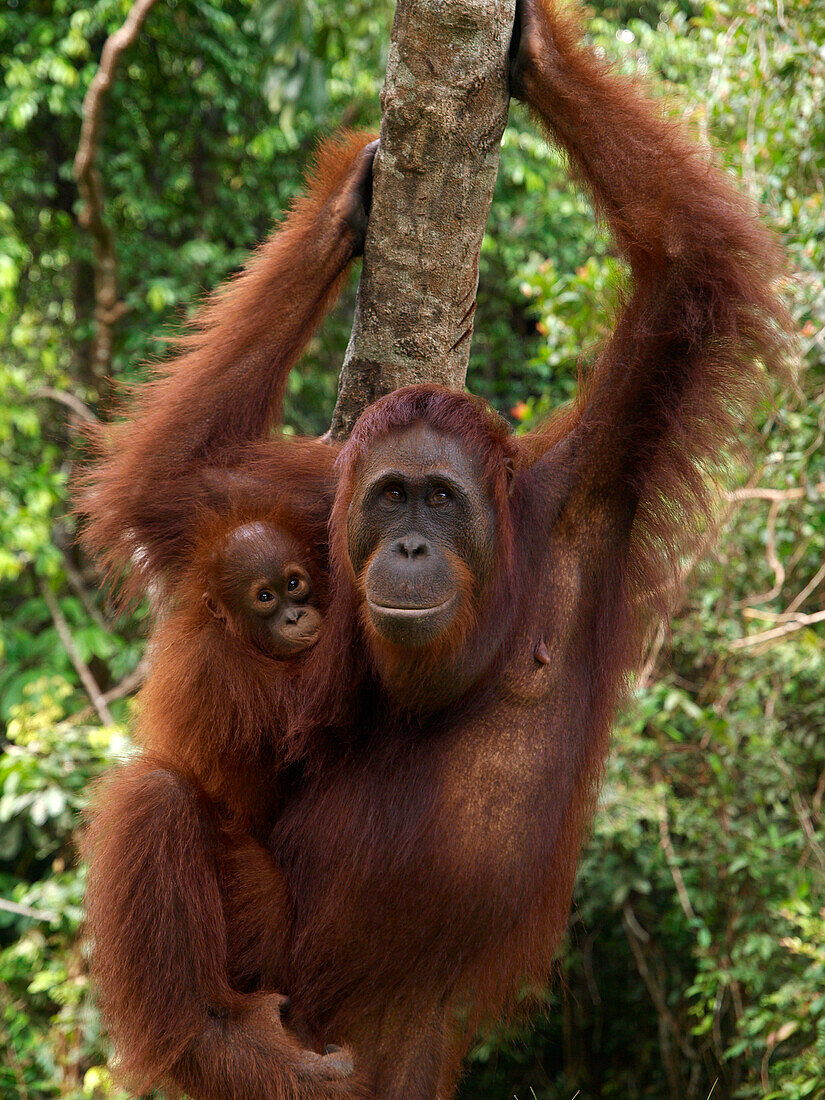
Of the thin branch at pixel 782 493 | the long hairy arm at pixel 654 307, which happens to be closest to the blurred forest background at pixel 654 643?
the thin branch at pixel 782 493

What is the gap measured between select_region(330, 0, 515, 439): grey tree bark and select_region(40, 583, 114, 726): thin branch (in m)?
3.81

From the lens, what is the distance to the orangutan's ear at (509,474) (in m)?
2.11

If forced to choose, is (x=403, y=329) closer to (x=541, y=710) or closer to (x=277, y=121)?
(x=541, y=710)

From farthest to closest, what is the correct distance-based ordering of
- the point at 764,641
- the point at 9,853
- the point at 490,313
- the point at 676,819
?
1. the point at 490,313
2. the point at 9,853
3. the point at 676,819
4. the point at 764,641

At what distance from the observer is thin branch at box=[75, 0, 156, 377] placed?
607 centimetres

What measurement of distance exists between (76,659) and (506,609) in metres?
4.63

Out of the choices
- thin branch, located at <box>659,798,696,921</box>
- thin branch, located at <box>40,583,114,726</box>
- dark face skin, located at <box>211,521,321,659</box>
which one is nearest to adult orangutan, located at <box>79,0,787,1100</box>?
dark face skin, located at <box>211,521,321,659</box>

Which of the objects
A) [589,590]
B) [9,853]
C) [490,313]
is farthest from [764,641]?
[490,313]

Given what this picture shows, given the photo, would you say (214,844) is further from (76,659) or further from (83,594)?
(83,594)

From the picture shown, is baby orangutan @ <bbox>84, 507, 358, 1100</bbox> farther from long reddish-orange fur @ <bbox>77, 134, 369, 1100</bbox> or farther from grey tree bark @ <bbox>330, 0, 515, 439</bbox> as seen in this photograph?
grey tree bark @ <bbox>330, 0, 515, 439</bbox>

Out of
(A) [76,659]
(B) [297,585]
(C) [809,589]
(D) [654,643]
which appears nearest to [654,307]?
(B) [297,585]

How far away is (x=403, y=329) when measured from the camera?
2363 mm

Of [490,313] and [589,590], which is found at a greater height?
[490,313]

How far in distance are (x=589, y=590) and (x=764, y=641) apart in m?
2.43
